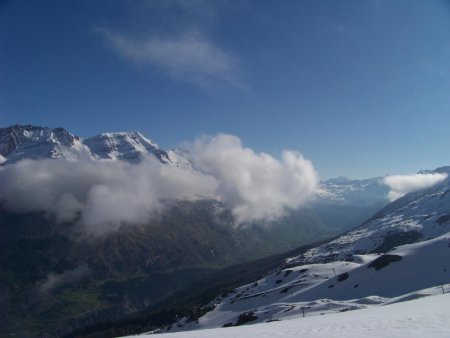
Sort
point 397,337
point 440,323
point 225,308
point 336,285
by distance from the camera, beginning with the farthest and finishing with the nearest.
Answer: point 225,308
point 336,285
point 440,323
point 397,337

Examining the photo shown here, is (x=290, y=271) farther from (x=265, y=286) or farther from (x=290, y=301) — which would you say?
(x=290, y=301)

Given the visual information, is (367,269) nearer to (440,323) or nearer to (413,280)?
(413,280)

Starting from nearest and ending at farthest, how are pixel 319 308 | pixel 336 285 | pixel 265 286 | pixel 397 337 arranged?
1. pixel 397 337
2. pixel 319 308
3. pixel 336 285
4. pixel 265 286

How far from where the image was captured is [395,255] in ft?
374

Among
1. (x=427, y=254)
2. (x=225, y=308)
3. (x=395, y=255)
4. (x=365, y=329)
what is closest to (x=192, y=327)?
(x=225, y=308)

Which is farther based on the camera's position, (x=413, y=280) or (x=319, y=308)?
(x=413, y=280)

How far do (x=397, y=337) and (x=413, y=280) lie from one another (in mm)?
85802

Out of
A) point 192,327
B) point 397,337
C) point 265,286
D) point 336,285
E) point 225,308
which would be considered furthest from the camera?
point 265,286

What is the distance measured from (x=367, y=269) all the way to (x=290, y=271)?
164 feet

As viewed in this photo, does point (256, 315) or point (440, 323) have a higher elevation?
point (440, 323)

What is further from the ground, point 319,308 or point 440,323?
point 440,323

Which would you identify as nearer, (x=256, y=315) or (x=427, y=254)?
(x=256, y=315)

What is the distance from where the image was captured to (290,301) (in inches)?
4449

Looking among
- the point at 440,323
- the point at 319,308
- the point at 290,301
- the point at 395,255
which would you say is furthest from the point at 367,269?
the point at 440,323
